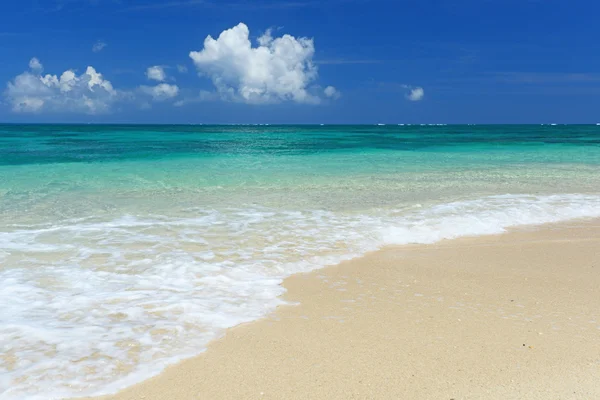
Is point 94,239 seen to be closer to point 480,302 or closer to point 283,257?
point 283,257

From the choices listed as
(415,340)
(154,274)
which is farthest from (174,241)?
(415,340)

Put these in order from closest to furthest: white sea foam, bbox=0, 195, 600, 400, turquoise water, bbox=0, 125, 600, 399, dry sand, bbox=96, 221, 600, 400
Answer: dry sand, bbox=96, 221, 600, 400 < white sea foam, bbox=0, 195, 600, 400 < turquoise water, bbox=0, 125, 600, 399

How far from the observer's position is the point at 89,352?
342cm

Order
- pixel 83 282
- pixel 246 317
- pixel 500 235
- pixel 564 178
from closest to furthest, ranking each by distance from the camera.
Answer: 1. pixel 246 317
2. pixel 83 282
3. pixel 500 235
4. pixel 564 178

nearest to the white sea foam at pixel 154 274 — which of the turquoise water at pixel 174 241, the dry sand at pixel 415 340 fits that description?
the turquoise water at pixel 174 241

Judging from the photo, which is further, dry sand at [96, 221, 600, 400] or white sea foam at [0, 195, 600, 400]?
white sea foam at [0, 195, 600, 400]

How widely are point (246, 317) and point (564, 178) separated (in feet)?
43.8

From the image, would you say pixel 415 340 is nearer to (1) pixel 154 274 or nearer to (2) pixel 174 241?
(1) pixel 154 274

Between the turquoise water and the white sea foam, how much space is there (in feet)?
0.05

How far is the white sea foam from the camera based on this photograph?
3330 mm

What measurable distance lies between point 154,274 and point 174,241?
142cm

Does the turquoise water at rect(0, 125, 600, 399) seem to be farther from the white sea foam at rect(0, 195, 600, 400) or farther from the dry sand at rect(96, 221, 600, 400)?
the dry sand at rect(96, 221, 600, 400)

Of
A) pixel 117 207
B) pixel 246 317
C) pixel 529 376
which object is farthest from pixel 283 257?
pixel 117 207

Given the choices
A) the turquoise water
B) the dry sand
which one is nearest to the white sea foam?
the turquoise water
